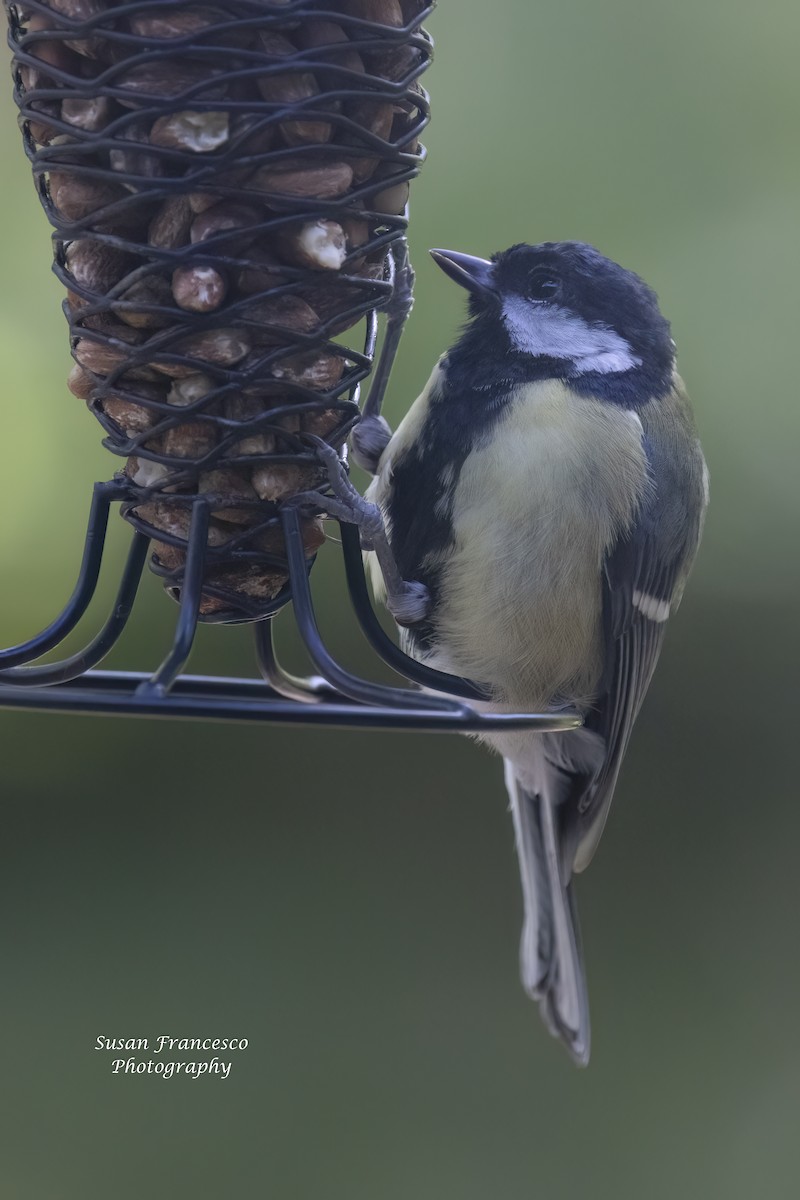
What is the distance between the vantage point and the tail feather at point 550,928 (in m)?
2.00

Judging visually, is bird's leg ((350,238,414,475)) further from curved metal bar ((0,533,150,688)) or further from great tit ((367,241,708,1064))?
curved metal bar ((0,533,150,688))

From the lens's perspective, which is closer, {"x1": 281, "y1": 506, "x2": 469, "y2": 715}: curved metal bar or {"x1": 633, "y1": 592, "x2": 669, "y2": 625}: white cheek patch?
{"x1": 281, "y1": 506, "x2": 469, "y2": 715}: curved metal bar

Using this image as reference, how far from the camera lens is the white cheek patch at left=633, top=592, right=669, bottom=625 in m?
1.73

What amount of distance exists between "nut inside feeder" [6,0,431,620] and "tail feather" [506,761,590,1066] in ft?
3.06

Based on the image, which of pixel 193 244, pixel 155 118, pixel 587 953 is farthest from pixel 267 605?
pixel 587 953

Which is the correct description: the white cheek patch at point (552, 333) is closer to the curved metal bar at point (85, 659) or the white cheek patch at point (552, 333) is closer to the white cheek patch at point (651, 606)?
the white cheek patch at point (651, 606)

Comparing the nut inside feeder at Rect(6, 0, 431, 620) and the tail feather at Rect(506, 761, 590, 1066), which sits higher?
the nut inside feeder at Rect(6, 0, 431, 620)

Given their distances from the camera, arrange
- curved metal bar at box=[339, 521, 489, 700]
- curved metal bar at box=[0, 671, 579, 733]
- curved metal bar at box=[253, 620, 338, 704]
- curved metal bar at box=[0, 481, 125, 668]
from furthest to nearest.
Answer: curved metal bar at box=[253, 620, 338, 704]
curved metal bar at box=[339, 521, 489, 700]
curved metal bar at box=[0, 481, 125, 668]
curved metal bar at box=[0, 671, 579, 733]

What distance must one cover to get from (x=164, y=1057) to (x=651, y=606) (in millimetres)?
1185

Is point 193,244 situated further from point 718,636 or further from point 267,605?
point 718,636

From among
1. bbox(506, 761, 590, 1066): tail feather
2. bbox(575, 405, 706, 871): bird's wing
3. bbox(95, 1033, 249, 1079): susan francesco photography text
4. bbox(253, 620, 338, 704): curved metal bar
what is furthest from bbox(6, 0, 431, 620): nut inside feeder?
bbox(95, 1033, 249, 1079): susan francesco photography text

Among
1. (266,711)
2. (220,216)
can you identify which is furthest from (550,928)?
(220,216)

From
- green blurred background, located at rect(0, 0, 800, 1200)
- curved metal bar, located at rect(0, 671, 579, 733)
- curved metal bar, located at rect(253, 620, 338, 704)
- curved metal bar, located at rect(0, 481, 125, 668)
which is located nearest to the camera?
curved metal bar, located at rect(0, 671, 579, 733)

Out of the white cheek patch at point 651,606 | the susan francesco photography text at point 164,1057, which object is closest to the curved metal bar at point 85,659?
the white cheek patch at point 651,606
